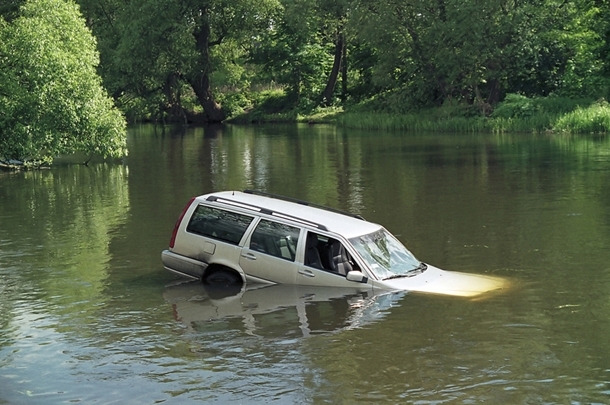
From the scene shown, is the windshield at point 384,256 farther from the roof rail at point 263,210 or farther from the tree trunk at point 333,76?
the tree trunk at point 333,76

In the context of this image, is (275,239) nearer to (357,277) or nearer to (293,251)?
(293,251)

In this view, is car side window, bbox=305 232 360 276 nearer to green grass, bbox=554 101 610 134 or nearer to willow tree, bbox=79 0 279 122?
green grass, bbox=554 101 610 134

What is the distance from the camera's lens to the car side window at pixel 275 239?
1562 centimetres

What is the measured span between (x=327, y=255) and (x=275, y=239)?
3.13 ft

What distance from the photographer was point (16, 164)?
39.5m

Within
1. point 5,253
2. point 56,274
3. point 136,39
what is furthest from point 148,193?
point 136,39

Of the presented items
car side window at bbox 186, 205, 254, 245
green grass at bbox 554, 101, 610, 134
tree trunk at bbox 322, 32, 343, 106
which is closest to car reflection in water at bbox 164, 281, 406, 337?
car side window at bbox 186, 205, 254, 245

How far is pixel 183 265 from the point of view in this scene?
54.2ft

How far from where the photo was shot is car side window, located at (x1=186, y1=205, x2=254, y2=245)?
16.1 metres

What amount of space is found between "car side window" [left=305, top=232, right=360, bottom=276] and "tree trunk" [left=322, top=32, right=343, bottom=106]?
65.5m

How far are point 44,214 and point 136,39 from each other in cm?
5077

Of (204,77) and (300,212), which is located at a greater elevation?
(204,77)

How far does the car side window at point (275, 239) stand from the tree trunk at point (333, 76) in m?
65.2

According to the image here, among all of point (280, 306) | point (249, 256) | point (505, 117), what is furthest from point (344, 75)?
point (280, 306)
